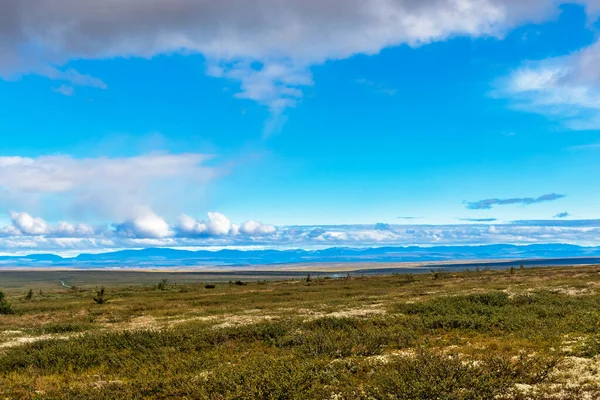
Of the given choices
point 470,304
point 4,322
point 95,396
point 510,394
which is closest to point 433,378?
point 510,394

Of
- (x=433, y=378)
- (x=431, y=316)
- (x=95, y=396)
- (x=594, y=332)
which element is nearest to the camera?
(x=433, y=378)

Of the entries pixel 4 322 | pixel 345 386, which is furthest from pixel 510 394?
pixel 4 322

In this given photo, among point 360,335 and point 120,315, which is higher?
point 360,335

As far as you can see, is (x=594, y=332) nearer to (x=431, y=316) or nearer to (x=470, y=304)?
(x=431, y=316)

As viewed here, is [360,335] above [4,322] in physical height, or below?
above

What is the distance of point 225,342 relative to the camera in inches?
995

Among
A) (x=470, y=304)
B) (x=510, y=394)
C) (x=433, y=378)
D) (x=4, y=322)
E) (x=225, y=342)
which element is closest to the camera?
(x=510, y=394)

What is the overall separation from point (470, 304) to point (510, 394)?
2193 cm

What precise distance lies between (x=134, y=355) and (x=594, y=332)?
24.0 metres

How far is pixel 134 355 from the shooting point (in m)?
23.4

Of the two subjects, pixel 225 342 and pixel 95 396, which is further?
pixel 225 342

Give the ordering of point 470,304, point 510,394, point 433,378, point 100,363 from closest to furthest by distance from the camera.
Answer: point 510,394 < point 433,378 < point 100,363 < point 470,304

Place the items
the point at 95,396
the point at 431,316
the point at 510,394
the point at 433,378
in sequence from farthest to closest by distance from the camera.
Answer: the point at 431,316
the point at 95,396
the point at 433,378
the point at 510,394

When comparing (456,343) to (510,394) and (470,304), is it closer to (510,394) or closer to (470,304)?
(510,394)
